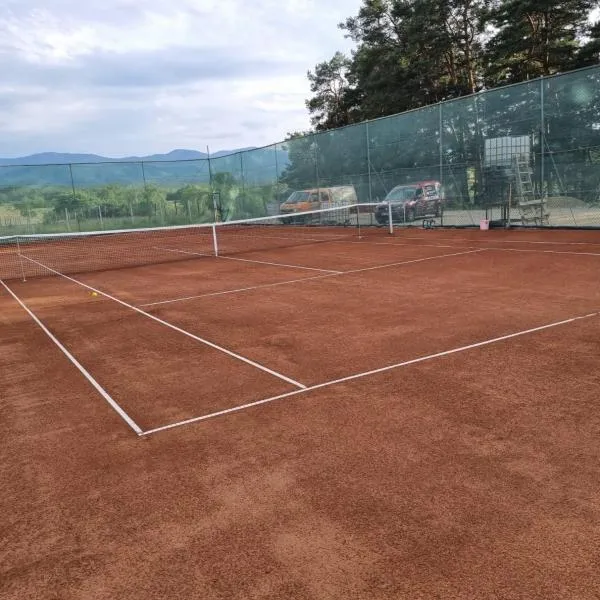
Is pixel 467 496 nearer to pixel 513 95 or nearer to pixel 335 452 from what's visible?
pixel 335 452

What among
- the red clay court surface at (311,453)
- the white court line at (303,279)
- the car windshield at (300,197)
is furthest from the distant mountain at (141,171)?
the red clay court surface at (311,453)

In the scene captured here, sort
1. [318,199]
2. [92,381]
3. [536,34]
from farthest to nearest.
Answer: [536,34]
[318,199]
[92,381]

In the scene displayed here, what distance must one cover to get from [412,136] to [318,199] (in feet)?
24.5

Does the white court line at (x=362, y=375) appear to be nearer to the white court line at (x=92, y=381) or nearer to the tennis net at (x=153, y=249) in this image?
the white court line at (x=92, y=381)

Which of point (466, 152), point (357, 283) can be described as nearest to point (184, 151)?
point (466, 152)

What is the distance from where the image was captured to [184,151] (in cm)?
15575

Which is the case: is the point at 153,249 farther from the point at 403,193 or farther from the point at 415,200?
the point at 415,200

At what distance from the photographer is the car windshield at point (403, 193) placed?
25.2 metres

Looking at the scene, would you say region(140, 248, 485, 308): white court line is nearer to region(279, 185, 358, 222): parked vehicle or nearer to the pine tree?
region(279, 185, 358, 222): parked vehicle

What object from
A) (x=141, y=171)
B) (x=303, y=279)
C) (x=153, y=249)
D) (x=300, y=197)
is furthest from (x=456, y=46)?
(x=303, y=279)

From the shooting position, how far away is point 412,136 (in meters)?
25.3

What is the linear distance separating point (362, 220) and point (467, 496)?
2599cm

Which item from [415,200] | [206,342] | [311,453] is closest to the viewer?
[311,453]

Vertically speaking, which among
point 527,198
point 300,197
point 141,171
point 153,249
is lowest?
point 153,249
